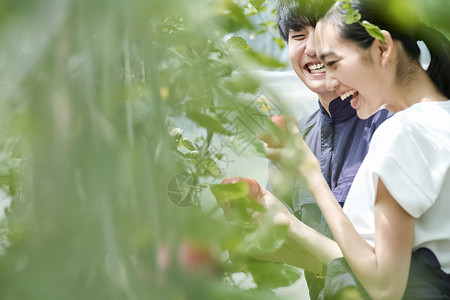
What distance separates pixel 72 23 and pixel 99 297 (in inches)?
3.6

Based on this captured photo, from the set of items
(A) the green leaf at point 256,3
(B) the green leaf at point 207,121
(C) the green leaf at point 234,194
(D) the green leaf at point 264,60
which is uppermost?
(D) the green leaf at point 264,60

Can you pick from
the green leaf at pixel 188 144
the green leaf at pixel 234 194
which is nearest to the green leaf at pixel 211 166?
the green leaf at pixel 234 194

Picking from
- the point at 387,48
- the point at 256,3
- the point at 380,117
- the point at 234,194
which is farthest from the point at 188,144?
the point at 380,117

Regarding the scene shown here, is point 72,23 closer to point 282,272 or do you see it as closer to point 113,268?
point 113,268

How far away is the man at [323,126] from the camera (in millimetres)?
1115

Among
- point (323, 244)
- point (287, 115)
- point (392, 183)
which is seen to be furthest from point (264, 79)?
point (323, 244)

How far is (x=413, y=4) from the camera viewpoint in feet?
1.15

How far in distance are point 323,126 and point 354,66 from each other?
38 cm

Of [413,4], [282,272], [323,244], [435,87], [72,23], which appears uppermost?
[72,23]

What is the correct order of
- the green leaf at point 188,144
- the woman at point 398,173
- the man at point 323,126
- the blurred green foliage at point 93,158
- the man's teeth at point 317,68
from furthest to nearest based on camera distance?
the man's teeth at point 317,68, the man at point 323,126, the woman at point 398,173, the green leaf at point 188,144, the blurred green foliage at point 93,158

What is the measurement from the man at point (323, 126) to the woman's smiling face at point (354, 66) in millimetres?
164

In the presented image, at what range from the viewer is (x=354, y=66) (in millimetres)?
921

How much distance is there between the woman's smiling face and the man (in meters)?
0.16

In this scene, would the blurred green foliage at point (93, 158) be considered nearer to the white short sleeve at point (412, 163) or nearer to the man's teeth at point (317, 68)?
the white short sleeve at point (412, 163)
